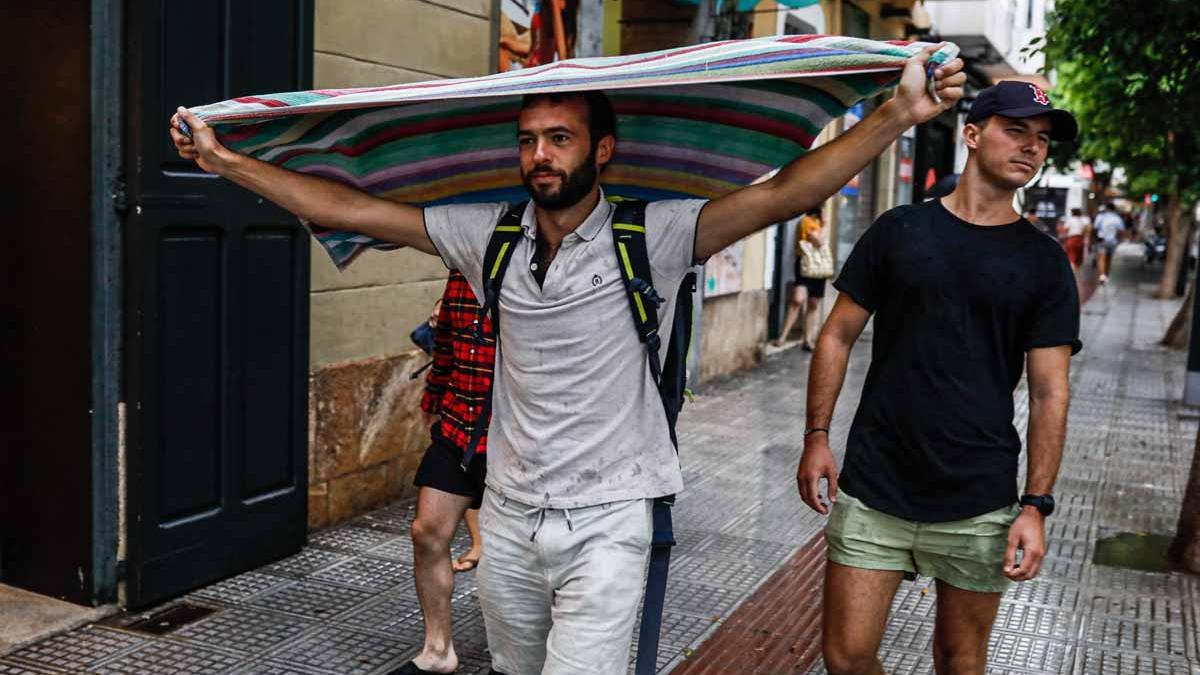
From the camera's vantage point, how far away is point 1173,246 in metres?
26.4

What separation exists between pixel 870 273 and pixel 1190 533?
3738 millimetres

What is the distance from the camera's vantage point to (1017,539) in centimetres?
327

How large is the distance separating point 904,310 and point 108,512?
3.24 meters

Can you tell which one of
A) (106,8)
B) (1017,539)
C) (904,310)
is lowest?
(1017,539)

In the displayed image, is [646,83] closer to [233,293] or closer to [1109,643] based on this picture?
[233,293]

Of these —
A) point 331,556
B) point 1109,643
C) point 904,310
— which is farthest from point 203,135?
point 1109,643

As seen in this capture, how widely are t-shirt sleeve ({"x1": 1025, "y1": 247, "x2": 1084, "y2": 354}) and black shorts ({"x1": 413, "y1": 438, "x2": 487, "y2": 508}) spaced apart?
1876 mm

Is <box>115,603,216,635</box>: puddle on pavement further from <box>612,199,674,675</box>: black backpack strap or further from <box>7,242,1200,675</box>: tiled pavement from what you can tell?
<box>612,199,674,675</box>: black backpack strap

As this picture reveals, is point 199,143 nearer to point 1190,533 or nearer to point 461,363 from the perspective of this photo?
point 461,363

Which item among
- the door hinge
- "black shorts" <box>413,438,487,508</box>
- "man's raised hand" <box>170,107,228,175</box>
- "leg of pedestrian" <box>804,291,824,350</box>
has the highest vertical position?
"man's raised hand" <box>170,107,228,175</box>

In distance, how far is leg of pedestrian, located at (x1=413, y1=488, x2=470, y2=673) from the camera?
4336mm

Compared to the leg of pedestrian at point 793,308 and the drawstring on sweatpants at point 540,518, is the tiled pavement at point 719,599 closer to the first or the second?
the drawstring on sweatpants at point 540,518

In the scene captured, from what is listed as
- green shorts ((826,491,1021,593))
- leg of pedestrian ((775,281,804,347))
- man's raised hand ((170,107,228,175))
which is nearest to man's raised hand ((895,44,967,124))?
green shorts ((826,491,1021,593))

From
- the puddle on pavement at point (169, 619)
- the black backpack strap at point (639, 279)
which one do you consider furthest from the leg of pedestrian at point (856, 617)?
the puddle on pavement at point (169, 619)
